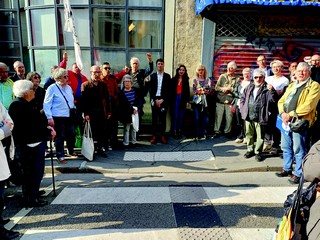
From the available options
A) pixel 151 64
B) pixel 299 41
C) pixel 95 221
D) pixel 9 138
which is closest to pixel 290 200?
pixel 95 221

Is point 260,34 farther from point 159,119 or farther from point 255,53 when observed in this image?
point 159,119

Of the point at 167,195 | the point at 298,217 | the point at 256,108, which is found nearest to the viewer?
the point at 298,217

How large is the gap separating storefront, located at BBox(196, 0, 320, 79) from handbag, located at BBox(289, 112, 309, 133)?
2951 mm

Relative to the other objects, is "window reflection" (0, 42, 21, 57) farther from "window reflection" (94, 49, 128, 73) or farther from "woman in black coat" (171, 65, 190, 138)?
"woman in black coat" (171, 65, 190, 138)

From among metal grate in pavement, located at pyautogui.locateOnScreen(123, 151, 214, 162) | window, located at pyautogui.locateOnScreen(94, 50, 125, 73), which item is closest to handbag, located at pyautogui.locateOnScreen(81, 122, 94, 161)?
metal grate in pavement, located at pyautogui.locateOnScreen(123, 151, 214, 162)

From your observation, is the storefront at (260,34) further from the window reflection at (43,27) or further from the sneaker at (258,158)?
the window reflection at (43,27)

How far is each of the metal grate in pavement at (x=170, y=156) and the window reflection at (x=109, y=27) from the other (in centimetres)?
313

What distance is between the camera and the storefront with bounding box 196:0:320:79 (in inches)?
280

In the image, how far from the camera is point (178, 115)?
7.35 m

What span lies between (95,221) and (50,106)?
9.43 ft

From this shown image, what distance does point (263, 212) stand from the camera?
13.3 ft

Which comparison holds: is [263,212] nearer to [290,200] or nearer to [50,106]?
[290,200]

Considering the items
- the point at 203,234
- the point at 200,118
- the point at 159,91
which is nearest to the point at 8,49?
the point at 159,91

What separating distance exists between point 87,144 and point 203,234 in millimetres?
3420
